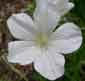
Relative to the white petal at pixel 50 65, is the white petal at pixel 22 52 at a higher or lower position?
higher

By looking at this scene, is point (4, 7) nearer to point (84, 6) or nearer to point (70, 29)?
point (84, 6)

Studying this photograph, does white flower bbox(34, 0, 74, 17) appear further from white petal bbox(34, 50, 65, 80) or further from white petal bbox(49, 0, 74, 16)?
white petal bbox(34, 50, 65, 80)

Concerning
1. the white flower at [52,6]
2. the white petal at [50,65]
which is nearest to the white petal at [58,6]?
the white flower at [52,6]

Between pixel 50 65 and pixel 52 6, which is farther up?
pixel 52 6

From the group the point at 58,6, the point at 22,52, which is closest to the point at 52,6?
the point at 58,6

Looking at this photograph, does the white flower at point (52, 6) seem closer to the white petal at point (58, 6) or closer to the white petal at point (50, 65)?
the white petal at point (58, 6)

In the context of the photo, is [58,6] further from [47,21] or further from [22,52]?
[22,52]
